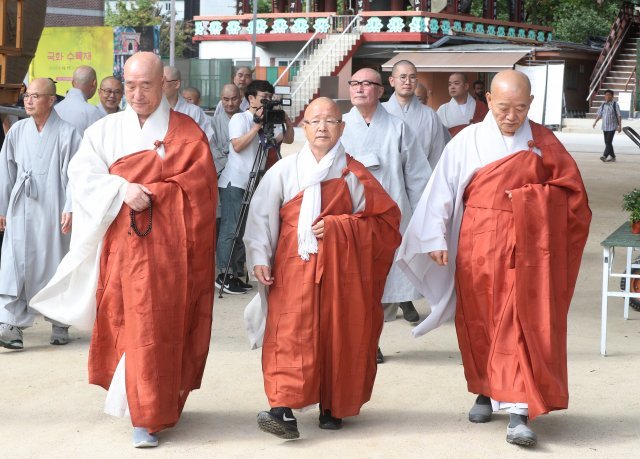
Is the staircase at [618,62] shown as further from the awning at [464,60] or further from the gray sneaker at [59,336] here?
the gray sneaker at [59,336]

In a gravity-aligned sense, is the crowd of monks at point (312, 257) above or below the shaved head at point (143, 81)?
below

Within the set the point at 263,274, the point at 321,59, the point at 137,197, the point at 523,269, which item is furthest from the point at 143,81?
the point at 321,59

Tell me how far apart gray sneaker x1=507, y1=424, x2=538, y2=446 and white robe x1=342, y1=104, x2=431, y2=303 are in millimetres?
2113

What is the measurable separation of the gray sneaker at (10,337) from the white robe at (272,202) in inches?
93.0

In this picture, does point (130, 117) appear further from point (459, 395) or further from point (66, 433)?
point (459, 395)

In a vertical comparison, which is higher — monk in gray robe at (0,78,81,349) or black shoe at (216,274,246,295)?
monk in gray robe at (0,78,81,349)

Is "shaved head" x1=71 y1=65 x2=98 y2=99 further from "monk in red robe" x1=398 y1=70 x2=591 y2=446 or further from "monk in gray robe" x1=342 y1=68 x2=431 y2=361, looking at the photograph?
"monk in red robe" x1=398 y1=70 x2=591 y2=446

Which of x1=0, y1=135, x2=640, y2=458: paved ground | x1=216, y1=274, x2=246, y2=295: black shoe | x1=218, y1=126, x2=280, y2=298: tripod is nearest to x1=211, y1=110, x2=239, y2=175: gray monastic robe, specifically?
x1=218, y1=126, x2=280, y2=298: tripod

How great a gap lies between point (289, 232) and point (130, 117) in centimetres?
90

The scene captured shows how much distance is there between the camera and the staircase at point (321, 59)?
34.0 meters

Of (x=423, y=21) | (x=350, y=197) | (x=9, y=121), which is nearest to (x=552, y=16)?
(x=423, y=21)

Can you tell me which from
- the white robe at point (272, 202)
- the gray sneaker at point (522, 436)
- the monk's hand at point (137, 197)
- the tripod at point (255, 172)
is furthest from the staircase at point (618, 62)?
the monk's hand at point (137, 197)

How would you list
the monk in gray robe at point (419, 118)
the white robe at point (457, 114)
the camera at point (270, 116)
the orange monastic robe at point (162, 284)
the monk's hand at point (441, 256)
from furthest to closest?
the white robe at point (457, 114), the camera at point (270, 116), the monk in gray robe at point (419, 118), the monk's hand at point (441, 256), the orange monastic robe at point (162, 284)

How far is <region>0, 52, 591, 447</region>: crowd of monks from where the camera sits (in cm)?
496
